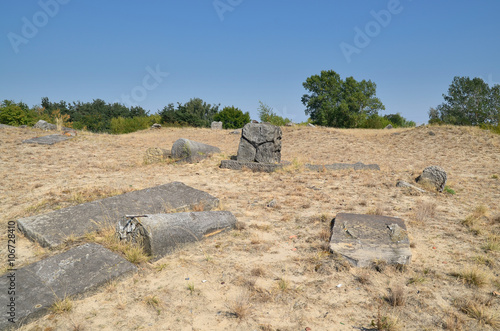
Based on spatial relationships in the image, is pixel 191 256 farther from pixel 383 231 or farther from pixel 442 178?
pixel 442 178

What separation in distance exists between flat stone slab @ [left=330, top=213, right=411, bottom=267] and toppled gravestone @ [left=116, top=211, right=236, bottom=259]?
1.84 meters

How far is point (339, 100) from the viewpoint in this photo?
36.8 m

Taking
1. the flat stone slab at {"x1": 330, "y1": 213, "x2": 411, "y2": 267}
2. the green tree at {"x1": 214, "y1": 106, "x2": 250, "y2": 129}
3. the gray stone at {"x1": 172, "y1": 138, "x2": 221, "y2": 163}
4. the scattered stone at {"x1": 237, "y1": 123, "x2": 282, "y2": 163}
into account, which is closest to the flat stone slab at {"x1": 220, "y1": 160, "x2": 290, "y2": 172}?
the scattered stone at {"x1": 237, "y1": 123, "x2": 282, "y2": 163}

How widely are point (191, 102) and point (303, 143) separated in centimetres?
2625

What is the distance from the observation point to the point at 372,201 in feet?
21.6

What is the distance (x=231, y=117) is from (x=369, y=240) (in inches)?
1228

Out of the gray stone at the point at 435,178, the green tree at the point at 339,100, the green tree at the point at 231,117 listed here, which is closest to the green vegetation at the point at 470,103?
the green tree at the point at 339,100

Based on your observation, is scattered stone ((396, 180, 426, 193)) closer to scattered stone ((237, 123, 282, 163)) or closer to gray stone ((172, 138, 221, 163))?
scattered stone ((237, 123, 282, 163))

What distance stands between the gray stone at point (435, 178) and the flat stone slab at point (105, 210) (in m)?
5.37

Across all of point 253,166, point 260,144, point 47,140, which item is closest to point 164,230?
point 253,166

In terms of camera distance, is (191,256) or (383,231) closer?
(191,256)

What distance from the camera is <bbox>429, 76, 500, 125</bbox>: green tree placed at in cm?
3044

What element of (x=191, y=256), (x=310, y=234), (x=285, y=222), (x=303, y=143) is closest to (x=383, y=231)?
(x=310, y=234)

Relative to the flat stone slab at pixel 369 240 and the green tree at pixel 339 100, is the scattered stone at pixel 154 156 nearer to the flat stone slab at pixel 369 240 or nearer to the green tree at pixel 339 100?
the flat stone slab at pixel 369 240
